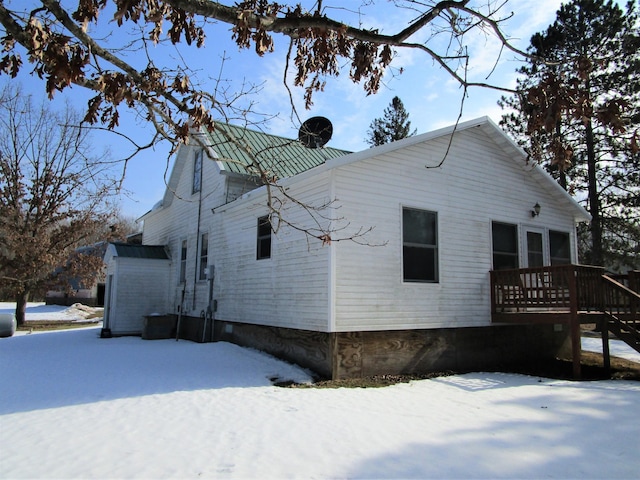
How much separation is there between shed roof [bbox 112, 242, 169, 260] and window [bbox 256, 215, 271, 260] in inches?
276

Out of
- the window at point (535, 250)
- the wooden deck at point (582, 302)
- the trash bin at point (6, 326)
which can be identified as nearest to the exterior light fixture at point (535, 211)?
the window at point (535, 250)

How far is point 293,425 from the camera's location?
6086 millimetres

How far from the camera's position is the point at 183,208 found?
17.3 m

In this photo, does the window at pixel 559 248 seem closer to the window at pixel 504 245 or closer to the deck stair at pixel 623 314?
the window at pixel 504 245

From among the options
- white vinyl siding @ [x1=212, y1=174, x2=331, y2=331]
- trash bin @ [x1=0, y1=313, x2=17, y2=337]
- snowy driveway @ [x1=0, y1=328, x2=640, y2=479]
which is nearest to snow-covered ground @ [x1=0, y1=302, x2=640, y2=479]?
snowy driveway @ [x1=0, y1=328, x2=640, y2=479]

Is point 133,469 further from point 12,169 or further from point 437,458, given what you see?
point 12,169

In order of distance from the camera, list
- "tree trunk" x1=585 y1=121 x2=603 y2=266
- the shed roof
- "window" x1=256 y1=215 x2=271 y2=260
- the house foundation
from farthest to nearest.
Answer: "tree trunk" x1=585 y1=121 x2=603 y2=266 < the shed roof < "window" x1=256 y1=215 x2=271 y2=260 < the house foundation

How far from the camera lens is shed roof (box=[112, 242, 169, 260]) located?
16703 mm

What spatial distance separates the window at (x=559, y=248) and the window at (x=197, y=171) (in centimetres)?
1107

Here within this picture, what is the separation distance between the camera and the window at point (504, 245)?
12.0m

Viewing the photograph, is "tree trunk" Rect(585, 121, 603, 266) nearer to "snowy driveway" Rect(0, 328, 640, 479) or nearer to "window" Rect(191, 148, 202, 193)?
"snowy driveway" Rect(0, 328, 640, 479)

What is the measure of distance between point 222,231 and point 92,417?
26.0 feet

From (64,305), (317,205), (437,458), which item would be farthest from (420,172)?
(64,305)

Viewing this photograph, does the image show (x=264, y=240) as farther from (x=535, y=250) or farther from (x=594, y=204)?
(x=594, y=204)
